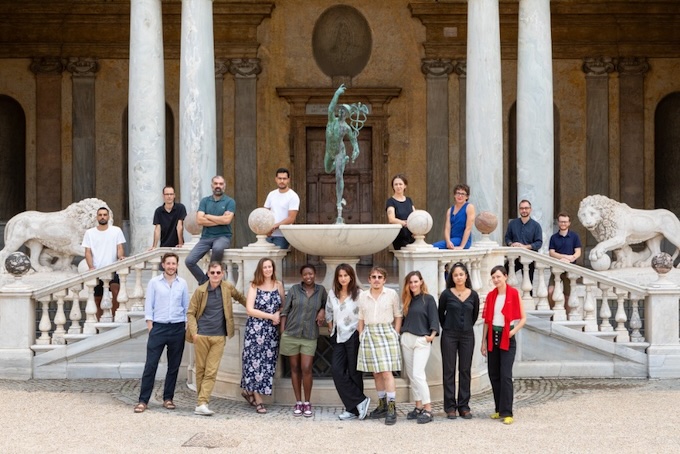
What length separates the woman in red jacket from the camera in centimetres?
996

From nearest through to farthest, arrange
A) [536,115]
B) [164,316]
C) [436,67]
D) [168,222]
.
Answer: [164,316], [168,222], [536,115], [436,67]

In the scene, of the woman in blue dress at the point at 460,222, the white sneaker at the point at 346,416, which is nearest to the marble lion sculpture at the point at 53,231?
the woman in blue dress at the point at 460,222

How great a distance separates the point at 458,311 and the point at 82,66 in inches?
542

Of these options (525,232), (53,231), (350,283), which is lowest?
(350,283)

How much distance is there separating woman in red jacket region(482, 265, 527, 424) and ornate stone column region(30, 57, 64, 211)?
13.7 meters

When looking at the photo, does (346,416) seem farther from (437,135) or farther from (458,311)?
(437,135)

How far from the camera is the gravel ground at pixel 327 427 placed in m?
8.87

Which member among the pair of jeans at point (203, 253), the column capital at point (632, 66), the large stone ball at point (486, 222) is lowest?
the pair of jeans at point (203, 253)

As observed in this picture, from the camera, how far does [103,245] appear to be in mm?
13781

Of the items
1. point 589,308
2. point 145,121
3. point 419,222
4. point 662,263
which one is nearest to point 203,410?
point 419,222

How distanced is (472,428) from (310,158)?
40.4 ft

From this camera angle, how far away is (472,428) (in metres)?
9.70

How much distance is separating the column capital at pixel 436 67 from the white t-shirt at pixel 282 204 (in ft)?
32.8

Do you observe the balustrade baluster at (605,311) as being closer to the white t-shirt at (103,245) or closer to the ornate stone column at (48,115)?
the white t-shirt at (103,245)
